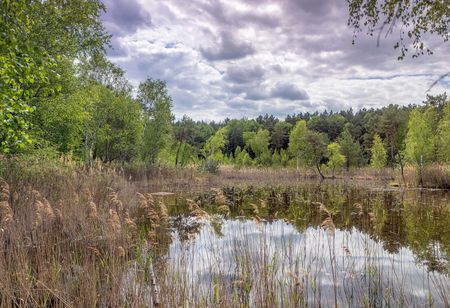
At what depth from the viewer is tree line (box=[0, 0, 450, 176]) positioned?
609 cm

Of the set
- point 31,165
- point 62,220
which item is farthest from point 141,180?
point 62,220

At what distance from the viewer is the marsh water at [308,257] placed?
384 centimetres

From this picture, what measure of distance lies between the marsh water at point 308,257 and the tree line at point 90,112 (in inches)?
157

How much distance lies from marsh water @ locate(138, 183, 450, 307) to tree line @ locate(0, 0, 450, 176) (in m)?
4.00

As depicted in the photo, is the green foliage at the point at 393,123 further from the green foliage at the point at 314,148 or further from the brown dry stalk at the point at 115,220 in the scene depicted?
the brown dry stalk at the point at 115,220

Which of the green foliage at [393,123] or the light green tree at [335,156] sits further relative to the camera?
the light green tree at [335,156]

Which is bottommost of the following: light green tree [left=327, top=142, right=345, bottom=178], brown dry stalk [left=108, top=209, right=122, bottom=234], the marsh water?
the marsh water

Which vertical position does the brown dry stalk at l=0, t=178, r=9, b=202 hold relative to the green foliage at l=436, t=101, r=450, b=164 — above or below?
below

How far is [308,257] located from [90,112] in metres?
22.7

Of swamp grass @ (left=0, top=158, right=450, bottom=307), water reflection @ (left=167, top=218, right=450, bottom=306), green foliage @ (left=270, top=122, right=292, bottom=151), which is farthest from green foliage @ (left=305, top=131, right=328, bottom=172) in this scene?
water reflection @ (left=167, top=218, right=450, bottom=306)

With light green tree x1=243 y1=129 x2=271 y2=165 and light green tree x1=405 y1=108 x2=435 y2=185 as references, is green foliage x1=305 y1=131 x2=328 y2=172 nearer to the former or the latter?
light green tree x1=405 y1=108 x2=435 y2=185

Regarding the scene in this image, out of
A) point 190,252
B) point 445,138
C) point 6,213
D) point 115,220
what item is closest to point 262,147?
point 445,138

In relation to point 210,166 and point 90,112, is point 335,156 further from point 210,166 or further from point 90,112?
point 90,112

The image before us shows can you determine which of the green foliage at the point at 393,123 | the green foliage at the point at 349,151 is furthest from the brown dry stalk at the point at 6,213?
the green foliage at the point at 349,151
